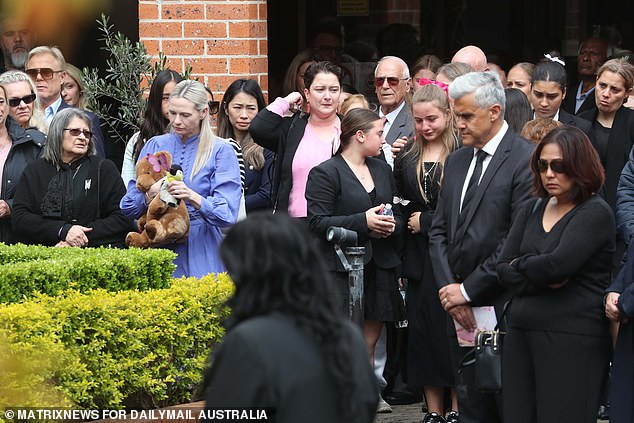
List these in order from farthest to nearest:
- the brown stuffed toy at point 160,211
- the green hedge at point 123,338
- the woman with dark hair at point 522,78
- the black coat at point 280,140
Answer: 1. the woman with dark hair at point 522,78
2. the black coat at point 280,140
3. the brown stuffed toy at point 160,211
4. the green hedge at point 123,338

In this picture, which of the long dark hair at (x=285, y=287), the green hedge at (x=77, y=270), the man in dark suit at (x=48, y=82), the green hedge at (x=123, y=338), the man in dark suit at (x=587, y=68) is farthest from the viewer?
the man in dark suit at (x=587, y=68)

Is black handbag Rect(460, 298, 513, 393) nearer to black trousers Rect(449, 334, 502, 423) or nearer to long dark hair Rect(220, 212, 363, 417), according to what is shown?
black trousers Rect(449, 334, 502, 423)

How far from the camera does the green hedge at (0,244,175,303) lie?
6016 millimetres

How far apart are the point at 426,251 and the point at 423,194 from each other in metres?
0.38

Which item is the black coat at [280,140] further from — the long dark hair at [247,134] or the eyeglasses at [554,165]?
the eyeglasses at [554,165]

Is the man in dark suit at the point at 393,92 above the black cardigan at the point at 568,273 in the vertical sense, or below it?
above

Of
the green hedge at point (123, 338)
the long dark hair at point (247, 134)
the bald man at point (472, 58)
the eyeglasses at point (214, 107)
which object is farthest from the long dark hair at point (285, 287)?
the bald man at point (472, 58)

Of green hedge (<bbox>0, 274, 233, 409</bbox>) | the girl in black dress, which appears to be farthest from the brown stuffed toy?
the girl in black dress

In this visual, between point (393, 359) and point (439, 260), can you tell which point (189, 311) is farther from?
point (393, 359)

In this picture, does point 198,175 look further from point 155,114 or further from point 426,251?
point 426,251

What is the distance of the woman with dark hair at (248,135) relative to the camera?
819cm

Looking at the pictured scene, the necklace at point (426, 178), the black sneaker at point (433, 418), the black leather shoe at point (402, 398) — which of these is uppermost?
the necklace at point (426, 178)

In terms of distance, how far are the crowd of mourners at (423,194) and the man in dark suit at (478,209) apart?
0.04ft

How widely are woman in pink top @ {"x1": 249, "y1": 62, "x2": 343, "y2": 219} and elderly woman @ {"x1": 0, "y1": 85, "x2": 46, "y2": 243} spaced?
5.43 ft
